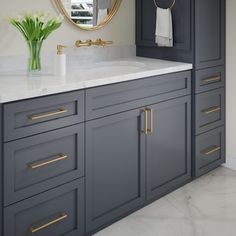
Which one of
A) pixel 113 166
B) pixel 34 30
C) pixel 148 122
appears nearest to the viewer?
pixel 34 30

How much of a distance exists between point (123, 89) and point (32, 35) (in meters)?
0.57

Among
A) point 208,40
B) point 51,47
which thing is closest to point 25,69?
point 51,47

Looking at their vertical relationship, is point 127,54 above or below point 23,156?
above

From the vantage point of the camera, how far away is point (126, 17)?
3.33 metres

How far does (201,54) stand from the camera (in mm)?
3119

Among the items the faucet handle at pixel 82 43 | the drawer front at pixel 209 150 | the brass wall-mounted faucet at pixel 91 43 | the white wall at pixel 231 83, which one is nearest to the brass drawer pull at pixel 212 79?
the white wall at pixel 231 83

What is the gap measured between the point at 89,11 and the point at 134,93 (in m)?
0.74

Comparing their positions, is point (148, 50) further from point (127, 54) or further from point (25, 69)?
point (25, 69)

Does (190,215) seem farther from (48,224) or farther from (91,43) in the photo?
(91,43)

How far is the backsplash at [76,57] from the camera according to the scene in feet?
8.73

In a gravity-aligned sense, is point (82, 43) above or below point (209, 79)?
above

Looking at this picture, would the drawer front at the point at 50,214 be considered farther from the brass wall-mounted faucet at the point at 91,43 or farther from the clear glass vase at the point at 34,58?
the brass wall-mounted faucet at the point at 91,43

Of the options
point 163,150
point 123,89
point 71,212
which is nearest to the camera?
point 71,212

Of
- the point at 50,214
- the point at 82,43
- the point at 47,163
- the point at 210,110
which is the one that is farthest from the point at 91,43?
the point at 50,214
